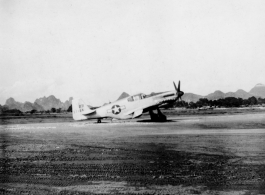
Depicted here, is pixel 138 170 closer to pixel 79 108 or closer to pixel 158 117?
pixel 158 117

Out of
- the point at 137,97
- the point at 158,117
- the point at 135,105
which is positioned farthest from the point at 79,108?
the point at 158,117

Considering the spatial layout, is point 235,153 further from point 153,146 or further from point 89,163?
point 89,163

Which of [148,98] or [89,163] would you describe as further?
[148,98]

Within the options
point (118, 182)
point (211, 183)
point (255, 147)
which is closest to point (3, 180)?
point (118, 182)

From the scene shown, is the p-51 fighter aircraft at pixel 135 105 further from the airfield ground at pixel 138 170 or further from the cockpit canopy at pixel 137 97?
the airfield ground at pixel 138 170

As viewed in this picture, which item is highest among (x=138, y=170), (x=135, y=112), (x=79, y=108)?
(x=79, y=108)

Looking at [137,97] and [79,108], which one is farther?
[79,108]

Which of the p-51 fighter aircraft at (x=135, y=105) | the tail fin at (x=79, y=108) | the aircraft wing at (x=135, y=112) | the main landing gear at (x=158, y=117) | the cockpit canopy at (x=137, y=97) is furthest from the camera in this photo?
the tail fin at (x=79, y=108)

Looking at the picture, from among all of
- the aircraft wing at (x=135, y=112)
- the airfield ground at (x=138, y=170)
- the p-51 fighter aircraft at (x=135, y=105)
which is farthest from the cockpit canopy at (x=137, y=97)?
the airfield ground at (x=138, y=170)

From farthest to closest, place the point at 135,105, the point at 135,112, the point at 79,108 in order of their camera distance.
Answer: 1. the point at 79,108
2. the point at 135,105
3. the point at 135,112

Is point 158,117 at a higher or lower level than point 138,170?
higher

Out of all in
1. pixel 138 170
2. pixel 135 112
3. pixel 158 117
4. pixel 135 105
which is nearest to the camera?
pixel 138 170
